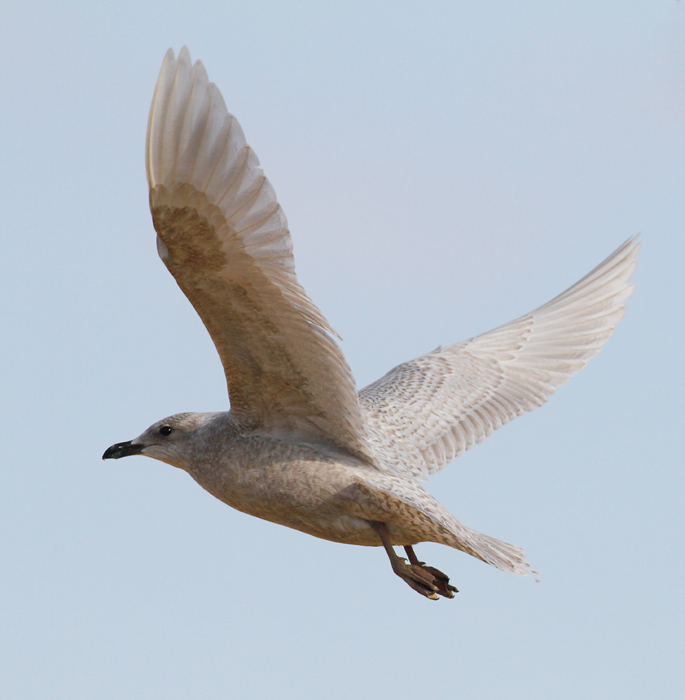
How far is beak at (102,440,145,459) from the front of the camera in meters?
9.41

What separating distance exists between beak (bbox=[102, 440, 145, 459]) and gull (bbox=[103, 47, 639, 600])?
0.04ft

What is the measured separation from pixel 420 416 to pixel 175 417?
2239mm

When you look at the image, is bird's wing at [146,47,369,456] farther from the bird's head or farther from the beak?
the beak

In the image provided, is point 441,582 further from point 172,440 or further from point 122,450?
point 122,450

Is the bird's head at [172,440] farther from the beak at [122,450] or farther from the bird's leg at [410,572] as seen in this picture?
the bird's leg at [410,572]

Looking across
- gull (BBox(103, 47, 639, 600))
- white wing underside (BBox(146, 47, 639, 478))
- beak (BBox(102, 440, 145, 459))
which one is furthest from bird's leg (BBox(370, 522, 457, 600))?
beak (BBox(102, 440, 145, 459))

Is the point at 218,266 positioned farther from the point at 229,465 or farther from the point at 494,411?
the point at 494,411

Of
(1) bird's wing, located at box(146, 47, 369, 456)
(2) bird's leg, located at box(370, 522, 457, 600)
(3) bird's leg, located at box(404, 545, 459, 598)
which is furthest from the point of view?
(3) bird's leg, located at box(404, 545, 459, 598)

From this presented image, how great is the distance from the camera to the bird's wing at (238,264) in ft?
22.6

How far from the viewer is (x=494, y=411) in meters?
10.8

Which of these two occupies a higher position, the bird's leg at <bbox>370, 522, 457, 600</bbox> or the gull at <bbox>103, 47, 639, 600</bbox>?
the gull at <bbox>103, 47, 639, 600</bbox>

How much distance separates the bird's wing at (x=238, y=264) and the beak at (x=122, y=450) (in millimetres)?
1328

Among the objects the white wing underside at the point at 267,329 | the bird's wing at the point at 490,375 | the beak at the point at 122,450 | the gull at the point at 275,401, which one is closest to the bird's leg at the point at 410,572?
the gull at the point at 275,401

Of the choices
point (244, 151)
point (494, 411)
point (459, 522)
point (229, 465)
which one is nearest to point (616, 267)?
point (494, 411)
